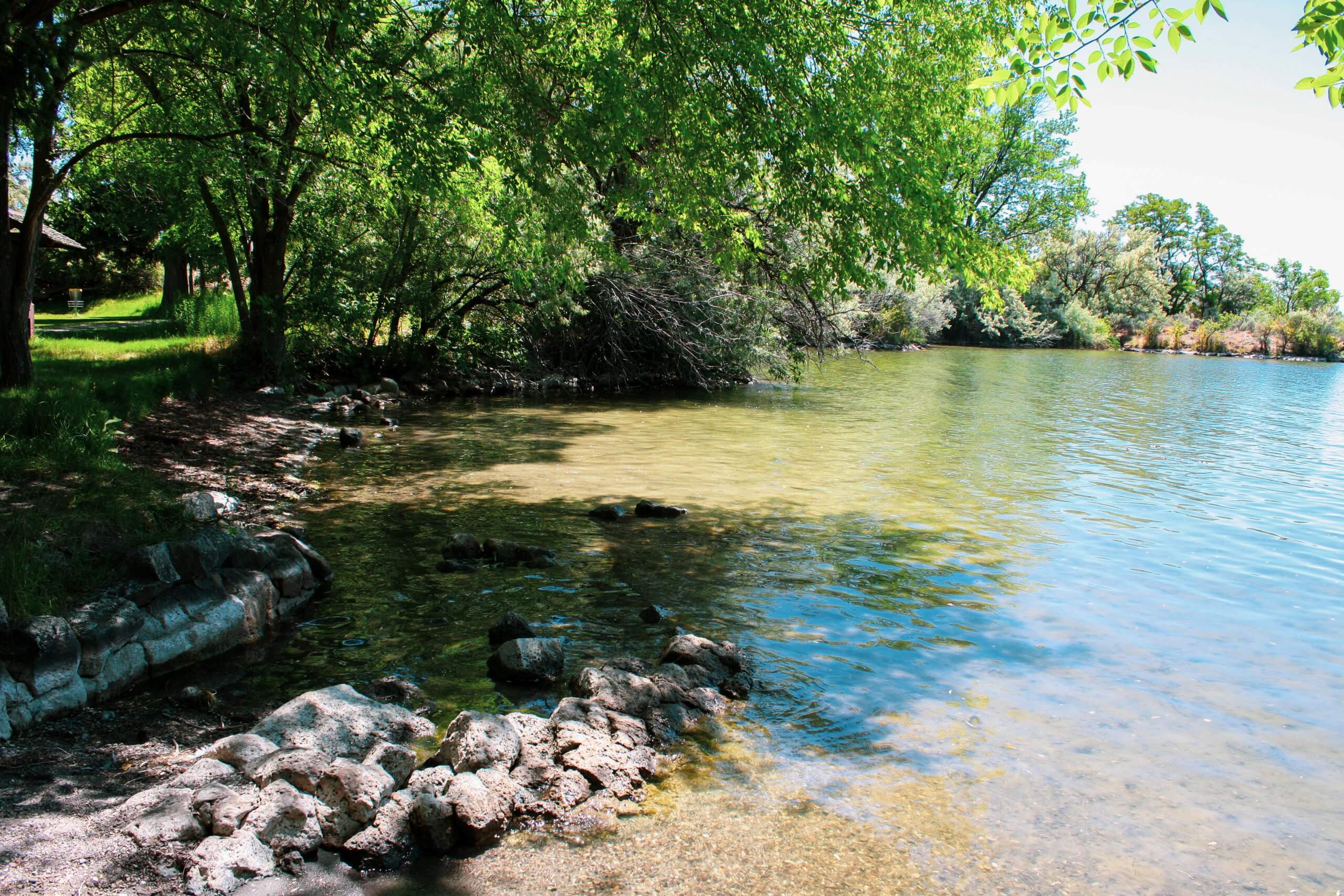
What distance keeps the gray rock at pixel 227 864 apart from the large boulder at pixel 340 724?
81 centimetres

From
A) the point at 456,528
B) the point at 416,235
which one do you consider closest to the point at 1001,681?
the point at 456,528

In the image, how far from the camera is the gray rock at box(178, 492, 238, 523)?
8.30 metres

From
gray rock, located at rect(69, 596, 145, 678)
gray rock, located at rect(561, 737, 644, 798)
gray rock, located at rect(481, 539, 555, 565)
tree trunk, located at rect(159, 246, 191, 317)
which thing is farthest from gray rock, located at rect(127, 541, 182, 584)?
tree trunk, located at rect(159, 246, 191, 317)

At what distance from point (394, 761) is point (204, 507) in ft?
16.2

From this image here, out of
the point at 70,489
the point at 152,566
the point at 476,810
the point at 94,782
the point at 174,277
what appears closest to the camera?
A: the point at 476,810

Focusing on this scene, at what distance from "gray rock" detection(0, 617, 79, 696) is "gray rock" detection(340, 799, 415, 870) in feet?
8.27

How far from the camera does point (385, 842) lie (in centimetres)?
443

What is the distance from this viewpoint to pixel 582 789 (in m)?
5.01

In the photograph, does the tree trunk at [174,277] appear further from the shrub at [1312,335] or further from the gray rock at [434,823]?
the shrub at [1312,335]

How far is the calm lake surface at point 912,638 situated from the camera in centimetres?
476

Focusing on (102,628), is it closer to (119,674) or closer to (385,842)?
(119,674)

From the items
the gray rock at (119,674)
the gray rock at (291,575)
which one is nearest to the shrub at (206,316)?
the gray rock at (291,575)

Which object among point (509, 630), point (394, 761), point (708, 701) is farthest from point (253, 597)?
point (708, 701)

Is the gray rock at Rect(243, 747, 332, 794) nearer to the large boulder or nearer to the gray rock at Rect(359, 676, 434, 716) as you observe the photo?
the large boulder
